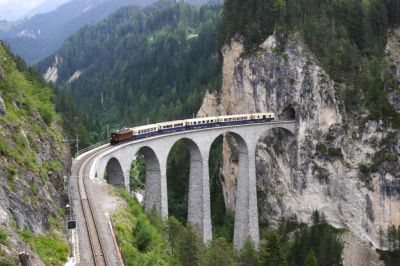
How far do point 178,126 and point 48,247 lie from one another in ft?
121

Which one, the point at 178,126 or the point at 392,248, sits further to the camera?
the point at 392,248

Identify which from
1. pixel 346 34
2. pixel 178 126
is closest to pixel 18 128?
pixel 178 126

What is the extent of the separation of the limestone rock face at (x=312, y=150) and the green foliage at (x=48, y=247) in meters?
50.0

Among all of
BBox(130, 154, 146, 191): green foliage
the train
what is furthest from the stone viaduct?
BBox(130, 154, 146, 191): green foliage

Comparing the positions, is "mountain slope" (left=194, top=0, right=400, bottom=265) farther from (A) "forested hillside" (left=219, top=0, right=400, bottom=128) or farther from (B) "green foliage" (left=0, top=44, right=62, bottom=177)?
(B) "green foliage" (left=0, top=44, right=62, bottom=177)

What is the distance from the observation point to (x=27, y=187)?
24.2 meters

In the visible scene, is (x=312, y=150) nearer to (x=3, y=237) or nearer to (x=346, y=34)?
(x=346, y=34)

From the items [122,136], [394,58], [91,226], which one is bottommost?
[91,226]

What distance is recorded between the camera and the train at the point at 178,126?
51094 millimetres

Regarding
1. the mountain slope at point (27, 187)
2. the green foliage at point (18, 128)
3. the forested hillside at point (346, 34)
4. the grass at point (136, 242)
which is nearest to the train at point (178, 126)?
the green foliage at point (18, 128)

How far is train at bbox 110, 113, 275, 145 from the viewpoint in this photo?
51.1 metres

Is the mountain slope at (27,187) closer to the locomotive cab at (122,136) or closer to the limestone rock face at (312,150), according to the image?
the locomotive cab at (122,136)

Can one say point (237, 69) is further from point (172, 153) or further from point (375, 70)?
point (172, 153)

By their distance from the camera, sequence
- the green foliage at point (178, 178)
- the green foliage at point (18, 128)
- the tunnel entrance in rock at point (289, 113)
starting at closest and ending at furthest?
1. the green foliage at point (18, 128)
2. the tunnel entrance in rock at point (289, 113)
3. the green foliage at point (178, 178)
